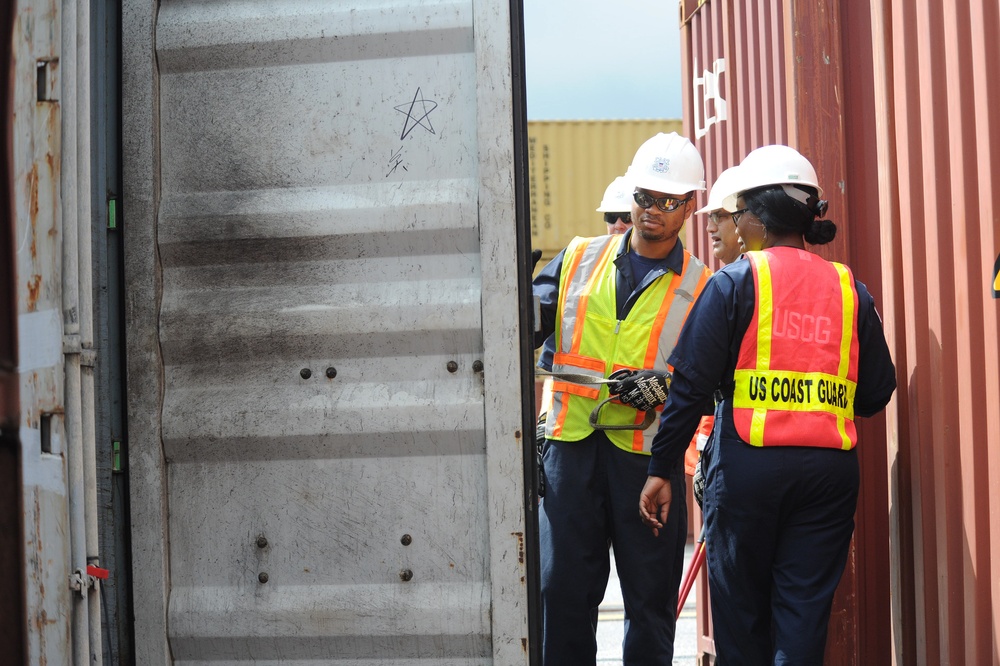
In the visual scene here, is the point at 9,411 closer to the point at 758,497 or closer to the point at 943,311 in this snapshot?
the point at 758,497

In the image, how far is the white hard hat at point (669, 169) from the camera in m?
4.22

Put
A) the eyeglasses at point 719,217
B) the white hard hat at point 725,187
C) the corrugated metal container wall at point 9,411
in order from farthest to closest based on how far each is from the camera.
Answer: the eyeglasses at point 719,217
the white hard hat at point 725,187
the corrugated metal container wall at point 9,411

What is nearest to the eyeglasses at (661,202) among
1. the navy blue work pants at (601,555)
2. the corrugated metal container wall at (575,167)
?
the navy blue work pants at (601,555)

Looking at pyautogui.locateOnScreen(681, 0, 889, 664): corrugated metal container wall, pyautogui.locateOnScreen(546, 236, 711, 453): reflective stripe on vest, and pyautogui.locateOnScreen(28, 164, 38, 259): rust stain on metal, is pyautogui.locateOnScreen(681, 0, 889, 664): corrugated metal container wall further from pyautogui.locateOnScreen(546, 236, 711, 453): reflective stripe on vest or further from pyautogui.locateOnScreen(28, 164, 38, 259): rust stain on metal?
pyautogui.locateOnScreen(28, 164, 38, 259): rust stain on metal

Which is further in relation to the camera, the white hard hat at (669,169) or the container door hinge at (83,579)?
the white hard hat at (669,169)

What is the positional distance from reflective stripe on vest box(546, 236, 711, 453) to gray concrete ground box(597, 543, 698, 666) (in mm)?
1636

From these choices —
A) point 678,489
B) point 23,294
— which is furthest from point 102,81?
point 678,489

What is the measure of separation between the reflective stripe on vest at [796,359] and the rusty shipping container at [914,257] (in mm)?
326

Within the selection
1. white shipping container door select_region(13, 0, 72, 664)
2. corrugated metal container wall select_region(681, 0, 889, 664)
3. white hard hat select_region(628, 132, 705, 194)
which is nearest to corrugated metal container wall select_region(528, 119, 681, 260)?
corrugated metal container wall select_region(681, 0, 889, 664)

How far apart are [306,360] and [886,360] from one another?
1856 millimetres

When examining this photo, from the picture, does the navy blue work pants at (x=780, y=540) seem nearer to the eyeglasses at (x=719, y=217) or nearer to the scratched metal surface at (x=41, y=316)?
the eyeglasses at (x=719, y=217)

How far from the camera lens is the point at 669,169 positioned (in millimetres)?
4242

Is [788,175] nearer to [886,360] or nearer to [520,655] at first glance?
[886,360]

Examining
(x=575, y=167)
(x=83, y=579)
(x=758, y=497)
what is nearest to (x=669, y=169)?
(x=758, y=497)
